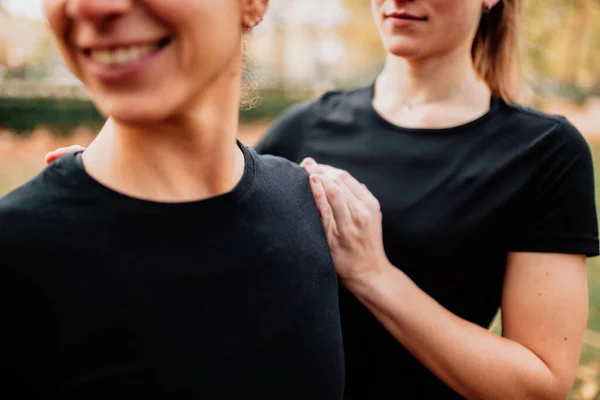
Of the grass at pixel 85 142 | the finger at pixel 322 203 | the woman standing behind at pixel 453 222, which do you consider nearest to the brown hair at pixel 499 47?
the woman standing behind at pixel 453 222

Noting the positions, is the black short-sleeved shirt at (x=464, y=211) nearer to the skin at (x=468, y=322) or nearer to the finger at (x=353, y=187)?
the skin at (x=468, y=322)

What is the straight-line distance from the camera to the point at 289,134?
8.38 ft

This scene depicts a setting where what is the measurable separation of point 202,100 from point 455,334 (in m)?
1.10

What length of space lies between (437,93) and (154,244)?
138cm

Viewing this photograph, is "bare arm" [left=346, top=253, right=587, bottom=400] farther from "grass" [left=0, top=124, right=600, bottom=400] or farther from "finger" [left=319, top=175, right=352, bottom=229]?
"grass" [left=0, top=124, right=600, bottom=400]

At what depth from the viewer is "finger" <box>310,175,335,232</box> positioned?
1.79 meters

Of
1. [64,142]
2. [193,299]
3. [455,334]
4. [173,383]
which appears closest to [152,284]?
[193,299]

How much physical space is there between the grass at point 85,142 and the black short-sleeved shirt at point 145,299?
372 cm

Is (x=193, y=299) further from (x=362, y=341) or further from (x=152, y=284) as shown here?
(x=362, y=341)

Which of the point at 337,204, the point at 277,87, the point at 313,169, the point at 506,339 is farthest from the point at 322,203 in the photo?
the point at 277,87

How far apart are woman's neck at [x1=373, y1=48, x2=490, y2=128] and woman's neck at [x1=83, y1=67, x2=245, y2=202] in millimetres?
1026

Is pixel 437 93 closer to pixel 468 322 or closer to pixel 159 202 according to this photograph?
pixel 468 322

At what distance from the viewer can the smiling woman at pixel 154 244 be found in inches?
47.2

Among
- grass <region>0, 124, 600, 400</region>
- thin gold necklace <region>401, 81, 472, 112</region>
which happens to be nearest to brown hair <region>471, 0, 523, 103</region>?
thin gold necklace <region>401, 81, 472, 112</region>
